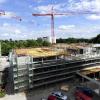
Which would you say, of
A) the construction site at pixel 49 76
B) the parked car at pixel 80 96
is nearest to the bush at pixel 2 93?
the construction site at pixel 49 76

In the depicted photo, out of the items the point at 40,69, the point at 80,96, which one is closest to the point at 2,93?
the point at 40,69

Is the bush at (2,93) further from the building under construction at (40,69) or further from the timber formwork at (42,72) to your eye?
the timber formwork at (42,72)

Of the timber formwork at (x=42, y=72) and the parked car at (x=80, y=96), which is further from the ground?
the timber formwork at (x=42, y=72)

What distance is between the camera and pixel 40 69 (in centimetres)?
3828

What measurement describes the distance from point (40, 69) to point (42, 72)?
662 millimetres

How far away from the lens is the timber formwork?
36.3m

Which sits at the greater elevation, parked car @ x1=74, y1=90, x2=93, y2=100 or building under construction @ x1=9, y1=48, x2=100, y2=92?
building under construction @ x1=9, y1=48, x2=100, y2=92

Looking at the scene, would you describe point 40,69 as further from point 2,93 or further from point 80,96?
point 80,96

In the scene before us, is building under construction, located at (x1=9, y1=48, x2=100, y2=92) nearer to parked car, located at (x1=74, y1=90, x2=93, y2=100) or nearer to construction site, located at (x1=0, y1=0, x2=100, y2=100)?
construction site, located at (x1=0, y1=0, x2=100, y2=100)

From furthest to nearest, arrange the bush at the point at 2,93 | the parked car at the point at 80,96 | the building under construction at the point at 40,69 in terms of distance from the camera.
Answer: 1. the building under construction at the point at 40,69
2. the bush at the point at 2,93
3. the parked car at the point at 80,96

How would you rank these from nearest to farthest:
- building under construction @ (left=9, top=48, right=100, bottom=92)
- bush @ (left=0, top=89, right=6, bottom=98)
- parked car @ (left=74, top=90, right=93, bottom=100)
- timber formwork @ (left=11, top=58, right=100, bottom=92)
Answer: parked car @ (left=74, top=90, right=93, bottom=100) → bush @ (left=0, top=89, right=6, bottom=98) → building under construction @ (left=9, top=48, right=100, bottom=92) → timber formwork @ (left=11, top=58, right=100, bottom=92)

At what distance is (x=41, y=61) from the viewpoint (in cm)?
3834

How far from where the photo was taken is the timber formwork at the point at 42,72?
3628cm

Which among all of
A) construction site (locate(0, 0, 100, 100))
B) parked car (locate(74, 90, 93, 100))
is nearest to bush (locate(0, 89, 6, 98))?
construction site (locate(0, 0, 100, 100))
